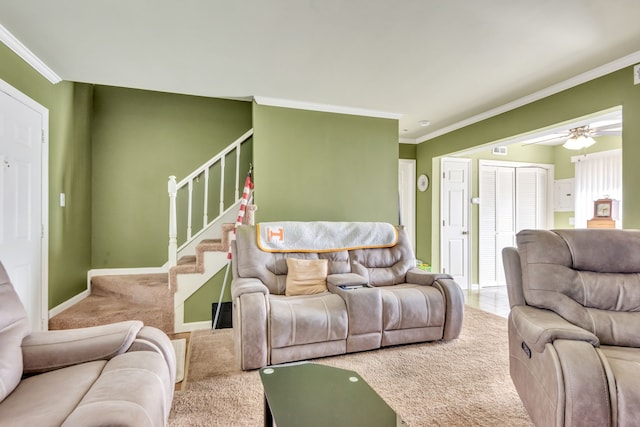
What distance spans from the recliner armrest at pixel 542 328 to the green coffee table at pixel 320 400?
88 centimetres

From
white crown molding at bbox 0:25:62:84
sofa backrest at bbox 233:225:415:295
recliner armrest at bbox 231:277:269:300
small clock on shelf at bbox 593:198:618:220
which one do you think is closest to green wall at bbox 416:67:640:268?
small clock on shelf at bbox 593:198:618:220

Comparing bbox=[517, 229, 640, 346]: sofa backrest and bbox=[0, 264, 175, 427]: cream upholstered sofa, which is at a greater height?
bbox=[517, 229, 640, 346]: sofa backrest

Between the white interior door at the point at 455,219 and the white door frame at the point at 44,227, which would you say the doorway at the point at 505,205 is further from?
the white door frame at the point at 44,227

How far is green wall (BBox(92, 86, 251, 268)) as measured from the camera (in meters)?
4.08

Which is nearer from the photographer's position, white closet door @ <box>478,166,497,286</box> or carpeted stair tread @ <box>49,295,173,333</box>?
carpeted stair tread @ <box>49,295,173,333</box>

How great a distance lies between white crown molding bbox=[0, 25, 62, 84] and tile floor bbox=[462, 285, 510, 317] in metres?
5.32

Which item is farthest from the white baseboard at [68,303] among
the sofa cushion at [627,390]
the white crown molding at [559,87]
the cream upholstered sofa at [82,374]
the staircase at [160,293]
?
the white crown molding at [559,87]

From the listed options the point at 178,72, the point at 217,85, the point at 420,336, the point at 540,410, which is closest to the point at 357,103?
the point at 217,85

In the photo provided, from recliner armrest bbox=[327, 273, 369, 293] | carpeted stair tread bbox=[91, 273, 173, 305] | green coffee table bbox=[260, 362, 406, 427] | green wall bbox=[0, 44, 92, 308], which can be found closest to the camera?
green coffee table bbox=[260, 362, 406, 427]

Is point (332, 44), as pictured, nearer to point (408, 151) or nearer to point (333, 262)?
point (333, 262)

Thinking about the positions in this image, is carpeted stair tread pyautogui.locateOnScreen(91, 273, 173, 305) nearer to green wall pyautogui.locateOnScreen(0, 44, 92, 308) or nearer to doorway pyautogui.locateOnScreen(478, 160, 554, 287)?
green wall pyautogui.locateOnScreen(0, 44, 92, 308)

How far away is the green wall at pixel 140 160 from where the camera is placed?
4.08m

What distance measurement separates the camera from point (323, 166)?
395 centimetres

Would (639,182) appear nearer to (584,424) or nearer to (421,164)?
(584,424)
